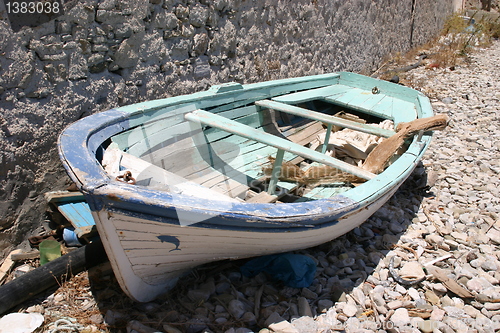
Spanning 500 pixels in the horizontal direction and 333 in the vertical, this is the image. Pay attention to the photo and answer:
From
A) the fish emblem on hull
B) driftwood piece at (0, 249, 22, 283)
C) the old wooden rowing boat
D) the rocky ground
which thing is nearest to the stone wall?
driftwood piece at (0, 249, 22, 283)

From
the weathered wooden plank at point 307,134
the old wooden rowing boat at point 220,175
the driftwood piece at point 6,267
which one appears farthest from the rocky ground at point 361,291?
the weathered wooden plank at point 307,134

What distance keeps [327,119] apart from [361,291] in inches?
66.6

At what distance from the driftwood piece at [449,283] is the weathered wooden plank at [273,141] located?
0.92m

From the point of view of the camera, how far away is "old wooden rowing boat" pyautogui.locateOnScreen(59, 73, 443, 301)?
1936 millimetres

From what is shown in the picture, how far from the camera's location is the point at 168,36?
3994mm

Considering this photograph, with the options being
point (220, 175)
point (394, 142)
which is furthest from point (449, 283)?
point (220, 175)

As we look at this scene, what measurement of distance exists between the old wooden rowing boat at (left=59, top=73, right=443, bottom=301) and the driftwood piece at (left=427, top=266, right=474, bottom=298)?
2.40 ft

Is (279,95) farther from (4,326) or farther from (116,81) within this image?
(4,326)

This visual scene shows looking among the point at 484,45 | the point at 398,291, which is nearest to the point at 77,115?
the point at 398,291

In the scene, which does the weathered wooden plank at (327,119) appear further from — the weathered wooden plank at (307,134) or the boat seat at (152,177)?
the boat seat at (152,177)

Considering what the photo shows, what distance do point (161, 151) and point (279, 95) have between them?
70.6 inches

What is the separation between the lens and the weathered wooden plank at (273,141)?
284cm

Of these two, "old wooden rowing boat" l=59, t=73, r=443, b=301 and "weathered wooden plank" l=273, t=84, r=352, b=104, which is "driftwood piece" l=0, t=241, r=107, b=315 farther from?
"weathered wooden plank" l=273, t=84, r=352, b=104

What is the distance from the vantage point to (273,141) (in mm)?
2959
